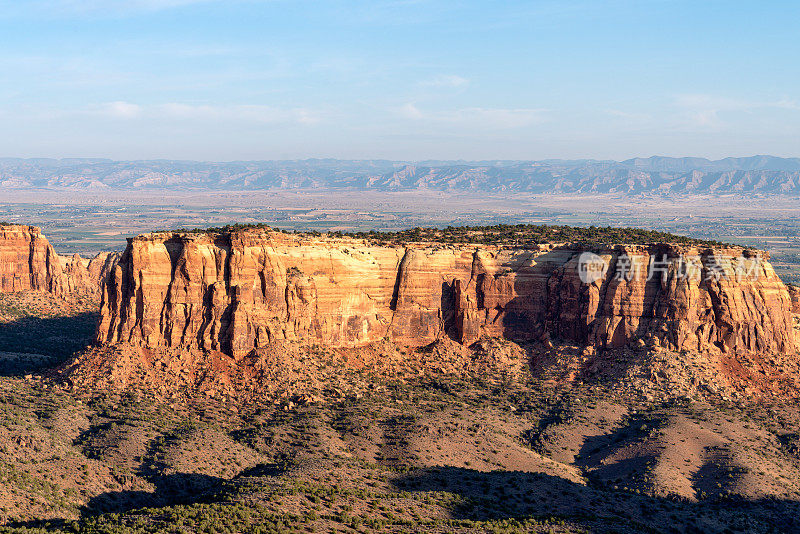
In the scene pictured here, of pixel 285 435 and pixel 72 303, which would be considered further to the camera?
pixel 72 303

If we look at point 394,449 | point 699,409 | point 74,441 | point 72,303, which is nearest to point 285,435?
point 394,449

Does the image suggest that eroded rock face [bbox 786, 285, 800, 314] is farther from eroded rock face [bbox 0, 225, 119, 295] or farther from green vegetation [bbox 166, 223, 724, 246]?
eroded rock face [bbox 0, 225, 119, 295]

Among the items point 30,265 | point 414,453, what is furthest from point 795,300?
point 30,265

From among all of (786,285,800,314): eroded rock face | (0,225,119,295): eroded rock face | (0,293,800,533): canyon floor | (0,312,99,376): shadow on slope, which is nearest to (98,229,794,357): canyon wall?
(0,293,800,533): canyon floor

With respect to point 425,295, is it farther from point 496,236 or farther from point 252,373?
point 252,373

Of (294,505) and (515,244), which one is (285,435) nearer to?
(294,505)

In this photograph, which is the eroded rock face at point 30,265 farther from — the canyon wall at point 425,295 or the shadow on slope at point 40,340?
the canyon wall at point 425,295
